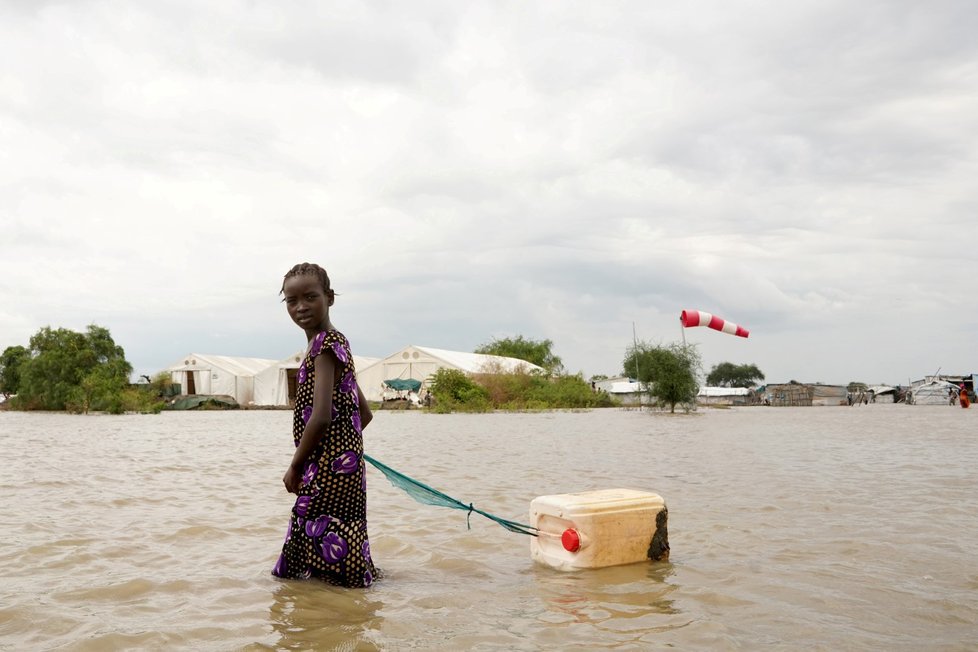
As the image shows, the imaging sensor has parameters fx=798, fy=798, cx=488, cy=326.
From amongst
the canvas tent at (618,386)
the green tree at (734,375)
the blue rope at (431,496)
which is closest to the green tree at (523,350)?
the canvas tent at (618,386)

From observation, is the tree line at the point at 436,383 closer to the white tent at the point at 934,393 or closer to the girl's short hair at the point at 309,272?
the white tent at the point at 934,393

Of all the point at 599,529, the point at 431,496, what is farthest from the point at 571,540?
the point at 431,496

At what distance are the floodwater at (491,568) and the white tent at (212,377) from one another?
134 ft

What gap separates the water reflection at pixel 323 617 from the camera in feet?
10.9

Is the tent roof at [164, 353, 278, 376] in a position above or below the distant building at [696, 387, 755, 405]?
above

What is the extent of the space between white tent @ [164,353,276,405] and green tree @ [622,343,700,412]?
86.6 ft

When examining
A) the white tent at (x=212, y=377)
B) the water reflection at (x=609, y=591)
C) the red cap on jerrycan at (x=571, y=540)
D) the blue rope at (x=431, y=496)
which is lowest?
the water reflection at (x=609, y=591)

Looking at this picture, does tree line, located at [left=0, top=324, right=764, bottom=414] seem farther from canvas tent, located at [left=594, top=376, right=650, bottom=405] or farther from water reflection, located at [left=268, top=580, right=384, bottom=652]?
water reflection, located at [left=268, top=580, right=384, bottom=652]

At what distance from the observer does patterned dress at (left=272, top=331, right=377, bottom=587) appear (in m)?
4.07

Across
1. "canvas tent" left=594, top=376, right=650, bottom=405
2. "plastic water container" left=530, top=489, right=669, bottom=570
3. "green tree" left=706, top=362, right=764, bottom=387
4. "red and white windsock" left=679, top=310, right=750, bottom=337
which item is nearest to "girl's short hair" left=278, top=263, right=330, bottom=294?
"plastic water container" left=530, top=489, right=669, bottom=570

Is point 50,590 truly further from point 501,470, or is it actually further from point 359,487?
point 501,470

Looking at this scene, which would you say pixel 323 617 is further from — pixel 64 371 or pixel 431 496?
pixel 64 371

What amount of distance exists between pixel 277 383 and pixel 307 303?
45.5 metres

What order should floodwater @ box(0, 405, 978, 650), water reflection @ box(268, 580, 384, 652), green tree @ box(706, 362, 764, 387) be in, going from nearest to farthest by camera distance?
water reflection @ box(268, 580, 384, 652), floodwater @ box(0, 405, 978, 650), green tree @ box(706, 362, 764, 387)
